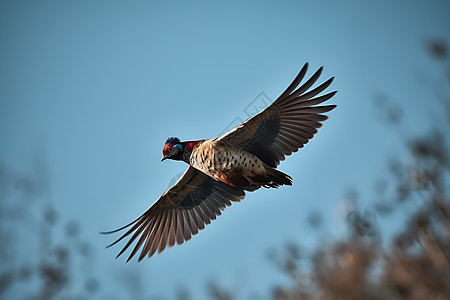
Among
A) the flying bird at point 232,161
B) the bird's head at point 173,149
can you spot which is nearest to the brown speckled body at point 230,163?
the flying bird at point 232,161

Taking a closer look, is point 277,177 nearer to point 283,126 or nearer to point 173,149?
point 283,126

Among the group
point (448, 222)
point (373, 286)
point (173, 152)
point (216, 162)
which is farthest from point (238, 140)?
point (373, 286)

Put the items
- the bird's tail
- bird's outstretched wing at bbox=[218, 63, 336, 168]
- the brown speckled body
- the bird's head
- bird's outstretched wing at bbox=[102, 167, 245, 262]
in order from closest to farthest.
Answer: bird's outstretched wing at bbox=[218, 63, 336, 168] < the bird's tail < the brown speckled body < the bird's head < bird's outstretched wing at bbox=[102, 167, 245, 262]

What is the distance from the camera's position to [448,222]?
10211mm

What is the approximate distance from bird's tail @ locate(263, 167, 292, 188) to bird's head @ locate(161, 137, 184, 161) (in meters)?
1.68

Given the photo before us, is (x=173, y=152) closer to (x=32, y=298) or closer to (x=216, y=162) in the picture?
(x=216, y=162)

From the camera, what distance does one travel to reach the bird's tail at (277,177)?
22.7 ft

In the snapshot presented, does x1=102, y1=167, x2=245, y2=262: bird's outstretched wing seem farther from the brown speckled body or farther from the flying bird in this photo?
the brown speckled body

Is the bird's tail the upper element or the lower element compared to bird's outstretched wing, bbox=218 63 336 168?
lower

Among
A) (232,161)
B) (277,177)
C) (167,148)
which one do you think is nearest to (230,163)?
(232,161)

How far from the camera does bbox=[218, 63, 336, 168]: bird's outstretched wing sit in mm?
6674

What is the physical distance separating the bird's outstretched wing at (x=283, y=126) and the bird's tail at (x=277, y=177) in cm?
38

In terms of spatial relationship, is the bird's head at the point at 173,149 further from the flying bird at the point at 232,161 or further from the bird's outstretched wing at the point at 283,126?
the bird's outstretched wing at the point at 283,126

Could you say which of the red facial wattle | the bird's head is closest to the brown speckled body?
the bird's head
